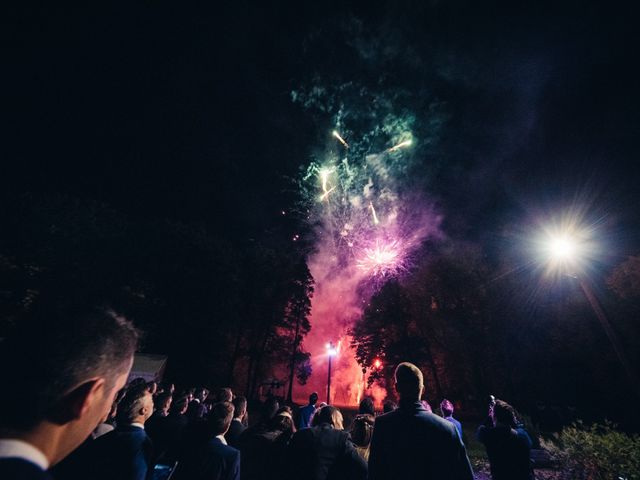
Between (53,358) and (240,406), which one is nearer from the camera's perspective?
(53,358)

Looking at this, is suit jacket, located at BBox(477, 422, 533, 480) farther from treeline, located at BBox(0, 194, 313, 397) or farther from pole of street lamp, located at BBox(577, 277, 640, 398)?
treeline, located at BBox(0, 194, 313, 397)

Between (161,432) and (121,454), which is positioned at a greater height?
(161,432)

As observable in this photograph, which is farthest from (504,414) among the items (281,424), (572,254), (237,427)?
(572,254)

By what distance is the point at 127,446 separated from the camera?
3.36 m

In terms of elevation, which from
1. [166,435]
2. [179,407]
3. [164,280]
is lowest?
[166,435]

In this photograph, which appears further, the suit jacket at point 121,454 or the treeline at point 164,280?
the treeline at point 164,280

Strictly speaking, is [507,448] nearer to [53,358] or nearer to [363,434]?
[363,434]

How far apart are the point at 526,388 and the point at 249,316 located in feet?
93.4

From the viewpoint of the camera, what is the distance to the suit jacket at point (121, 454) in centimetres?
317

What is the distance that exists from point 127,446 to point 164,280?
3013cm

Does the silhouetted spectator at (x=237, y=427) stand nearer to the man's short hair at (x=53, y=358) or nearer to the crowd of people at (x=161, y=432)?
the crowd of people at (x=161, y=432)

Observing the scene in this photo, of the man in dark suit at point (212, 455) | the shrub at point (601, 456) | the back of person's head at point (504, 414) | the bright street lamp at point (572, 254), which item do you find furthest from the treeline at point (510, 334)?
the man in dark suit at point (212, 455)

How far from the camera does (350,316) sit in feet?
197

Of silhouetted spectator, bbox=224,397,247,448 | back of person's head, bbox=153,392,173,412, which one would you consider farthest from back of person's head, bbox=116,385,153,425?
back of person's head, bbox=153,392,173,412
